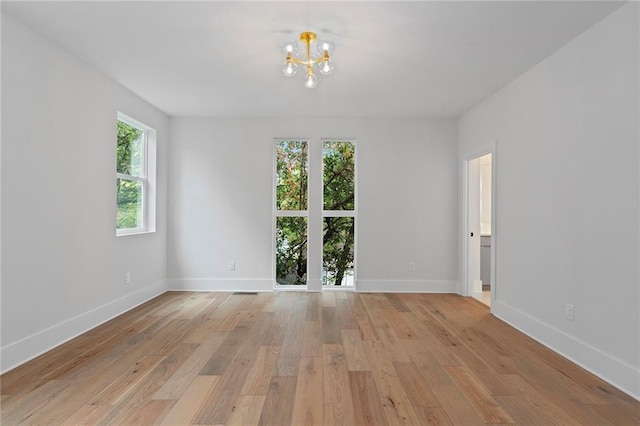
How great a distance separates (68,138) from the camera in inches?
131

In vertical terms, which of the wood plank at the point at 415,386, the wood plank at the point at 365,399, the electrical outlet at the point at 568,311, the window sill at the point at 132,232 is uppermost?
the window sill at the point at 132,232

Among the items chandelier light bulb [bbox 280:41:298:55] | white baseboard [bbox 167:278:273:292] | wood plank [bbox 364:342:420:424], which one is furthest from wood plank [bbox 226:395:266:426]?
white baseboard [bbox 167:278:273:292]

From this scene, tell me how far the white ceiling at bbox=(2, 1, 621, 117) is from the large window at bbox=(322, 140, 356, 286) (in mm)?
1241

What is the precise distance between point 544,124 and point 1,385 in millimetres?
4622

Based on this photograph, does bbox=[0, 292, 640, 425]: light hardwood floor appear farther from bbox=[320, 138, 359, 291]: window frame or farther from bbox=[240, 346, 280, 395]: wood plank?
bbox=[320, 138, 359, 291]: window frame

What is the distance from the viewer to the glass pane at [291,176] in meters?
5.69

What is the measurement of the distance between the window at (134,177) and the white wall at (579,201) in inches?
172

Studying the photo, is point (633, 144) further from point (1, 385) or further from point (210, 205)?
point (210, 205)

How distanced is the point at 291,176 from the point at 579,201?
3730mm

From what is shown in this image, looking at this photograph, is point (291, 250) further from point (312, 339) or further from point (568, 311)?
point (568, 311)

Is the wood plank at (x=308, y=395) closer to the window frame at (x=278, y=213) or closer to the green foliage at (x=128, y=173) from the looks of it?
the window frame at (x=278, y=213)

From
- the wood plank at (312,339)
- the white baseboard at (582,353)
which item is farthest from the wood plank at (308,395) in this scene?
the white baseboard at (582,353)

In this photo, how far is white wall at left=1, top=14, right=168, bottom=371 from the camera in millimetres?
2721

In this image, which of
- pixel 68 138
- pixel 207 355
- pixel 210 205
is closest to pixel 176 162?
pixel 210 205
